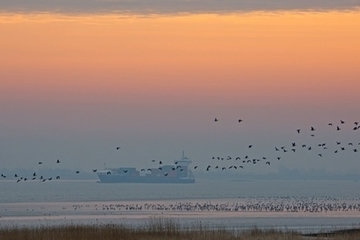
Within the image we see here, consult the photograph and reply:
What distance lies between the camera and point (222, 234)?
46.3 metres

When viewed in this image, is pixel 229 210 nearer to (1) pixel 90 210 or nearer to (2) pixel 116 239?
(1) pixel 90 210

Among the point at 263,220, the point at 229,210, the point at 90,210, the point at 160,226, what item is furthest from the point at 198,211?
the point at 160,226

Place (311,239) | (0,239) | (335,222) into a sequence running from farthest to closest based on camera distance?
(335,222), (311,239), (0,239)

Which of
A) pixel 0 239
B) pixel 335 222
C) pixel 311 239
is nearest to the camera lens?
pixel 0 239

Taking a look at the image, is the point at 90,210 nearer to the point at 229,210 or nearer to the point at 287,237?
the point at 229,210

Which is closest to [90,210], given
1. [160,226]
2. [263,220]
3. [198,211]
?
[198,211]

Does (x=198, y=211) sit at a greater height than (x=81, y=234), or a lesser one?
greater

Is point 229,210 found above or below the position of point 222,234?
above

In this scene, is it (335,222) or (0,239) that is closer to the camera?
(0,239)

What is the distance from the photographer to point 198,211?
92.6m

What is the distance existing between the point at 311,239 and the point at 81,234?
36.5ft

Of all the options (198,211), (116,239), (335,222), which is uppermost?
(198,211)

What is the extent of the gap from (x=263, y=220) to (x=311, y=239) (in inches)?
1135

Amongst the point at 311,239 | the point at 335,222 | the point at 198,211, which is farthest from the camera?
the point at 198,211
